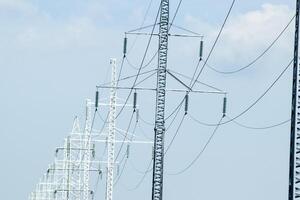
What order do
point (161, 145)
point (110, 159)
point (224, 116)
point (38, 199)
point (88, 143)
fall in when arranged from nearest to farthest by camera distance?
1. point (224, 116)
2. point (161, 145)
3. point (110, 159)
4. point (88, 143)
5. point (38, 199)

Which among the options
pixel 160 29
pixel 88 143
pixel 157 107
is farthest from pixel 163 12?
pixel 88 143

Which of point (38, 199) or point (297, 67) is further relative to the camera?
point (38, 199)

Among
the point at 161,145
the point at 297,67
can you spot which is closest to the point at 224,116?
the point at 161,145

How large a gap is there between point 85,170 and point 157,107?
39.6 m

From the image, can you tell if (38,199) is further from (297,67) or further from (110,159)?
(297,67)

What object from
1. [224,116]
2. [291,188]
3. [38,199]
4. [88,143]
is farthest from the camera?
[38,199]

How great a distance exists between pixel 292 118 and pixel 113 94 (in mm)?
49405

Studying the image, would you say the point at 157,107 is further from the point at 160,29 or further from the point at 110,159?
the point at 110,159

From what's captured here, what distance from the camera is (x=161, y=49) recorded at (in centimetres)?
6044

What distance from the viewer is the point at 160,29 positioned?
60.4 metres

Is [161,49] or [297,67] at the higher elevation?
[161,49]

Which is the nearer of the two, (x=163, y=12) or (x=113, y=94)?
(x=163, y=12)

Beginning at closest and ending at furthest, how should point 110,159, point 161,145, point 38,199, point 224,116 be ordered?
point 224,116 < point 161,145 < point 110,159 < point 38,199

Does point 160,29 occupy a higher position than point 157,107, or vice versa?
point 160,29
